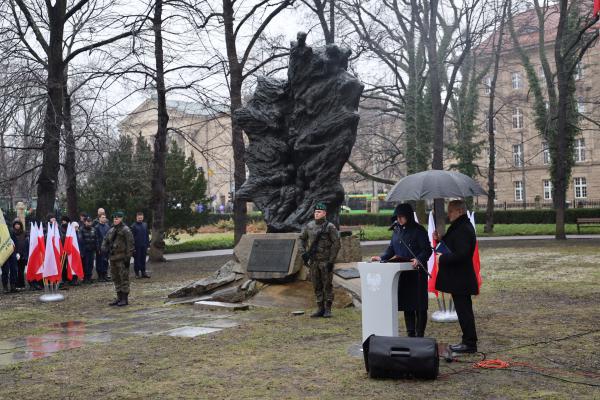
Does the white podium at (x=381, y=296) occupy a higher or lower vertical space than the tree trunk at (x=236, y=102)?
lower

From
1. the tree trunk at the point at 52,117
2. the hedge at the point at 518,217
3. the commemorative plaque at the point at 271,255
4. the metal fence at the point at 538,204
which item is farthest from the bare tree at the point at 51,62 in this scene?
the metal fence at the point at 538,204

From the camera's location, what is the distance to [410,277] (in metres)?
7.55

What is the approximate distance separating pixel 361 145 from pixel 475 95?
24.9ft

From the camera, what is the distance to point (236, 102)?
22.7 meters

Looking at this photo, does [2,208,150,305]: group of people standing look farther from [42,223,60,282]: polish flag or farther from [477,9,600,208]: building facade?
[477,9,600,208]: building facade

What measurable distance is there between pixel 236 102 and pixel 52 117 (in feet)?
20.0

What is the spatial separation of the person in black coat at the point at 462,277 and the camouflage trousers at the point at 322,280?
121 inches

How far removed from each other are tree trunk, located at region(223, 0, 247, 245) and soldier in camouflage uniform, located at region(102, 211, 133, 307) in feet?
32.1

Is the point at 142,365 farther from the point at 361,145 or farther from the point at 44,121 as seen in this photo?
the point at 361,145

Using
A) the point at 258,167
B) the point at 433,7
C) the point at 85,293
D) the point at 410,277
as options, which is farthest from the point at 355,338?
the point at 433,7

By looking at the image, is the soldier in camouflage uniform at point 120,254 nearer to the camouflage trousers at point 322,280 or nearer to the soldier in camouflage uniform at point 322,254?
the soldier in camouflage uniform at point 322,254

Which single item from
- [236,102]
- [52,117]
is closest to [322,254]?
[52,117]

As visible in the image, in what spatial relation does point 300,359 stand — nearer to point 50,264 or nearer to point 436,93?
point 50,264

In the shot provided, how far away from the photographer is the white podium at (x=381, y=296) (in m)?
7.03
